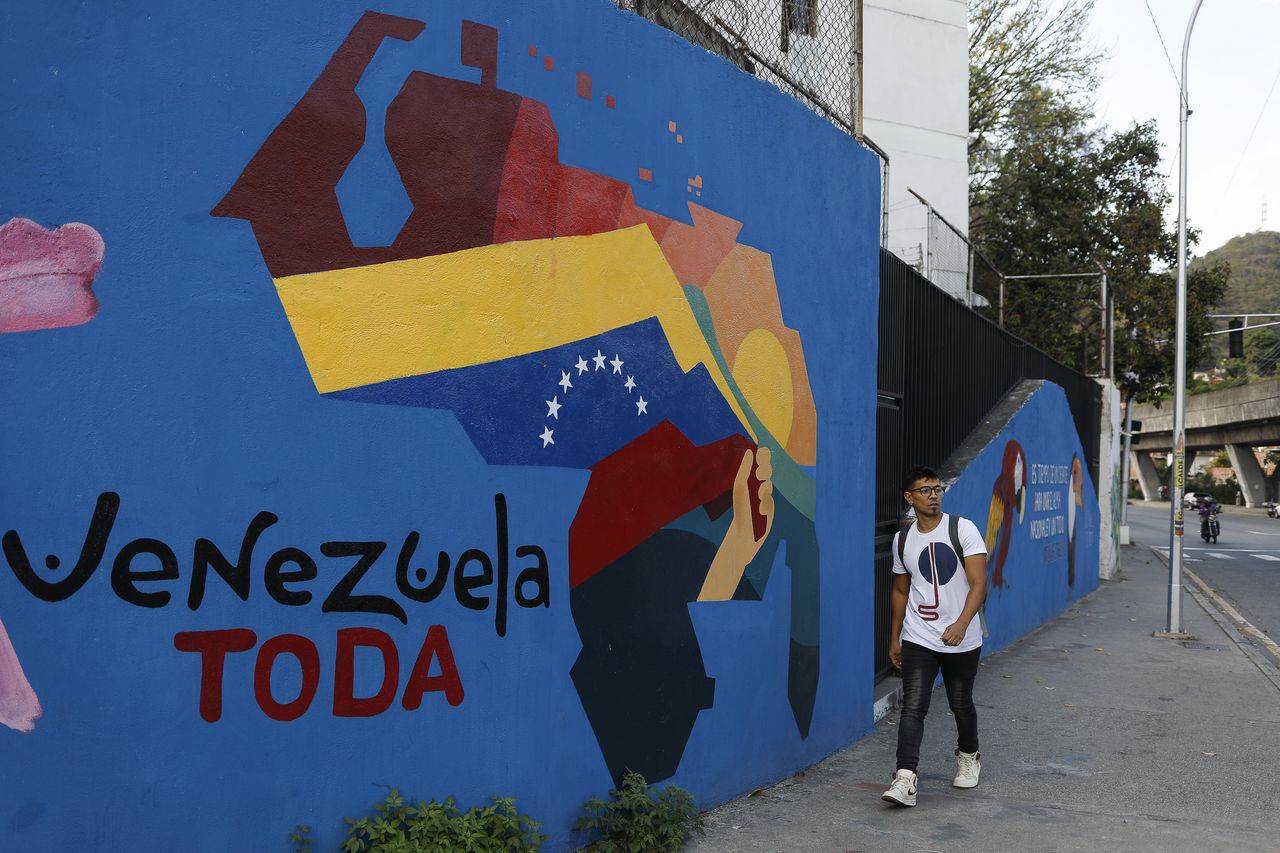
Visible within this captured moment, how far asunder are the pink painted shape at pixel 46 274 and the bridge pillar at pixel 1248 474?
5995 centimetres

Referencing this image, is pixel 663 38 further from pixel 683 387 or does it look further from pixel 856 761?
pixel 856 761

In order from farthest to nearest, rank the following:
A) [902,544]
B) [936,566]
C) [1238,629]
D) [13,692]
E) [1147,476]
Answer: [1147,476] < [1238,629] < [902,544] < [936,566] < [13,692]

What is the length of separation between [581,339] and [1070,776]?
13.0 feet

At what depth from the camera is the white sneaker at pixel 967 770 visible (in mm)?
6359

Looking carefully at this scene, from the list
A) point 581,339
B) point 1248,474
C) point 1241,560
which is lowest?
point 1241,560

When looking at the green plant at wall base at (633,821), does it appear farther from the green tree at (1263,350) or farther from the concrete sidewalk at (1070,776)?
the green tree at (1263,350)

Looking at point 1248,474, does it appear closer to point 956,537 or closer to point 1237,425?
point 1237,425

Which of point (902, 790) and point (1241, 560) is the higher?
point (902, 790)

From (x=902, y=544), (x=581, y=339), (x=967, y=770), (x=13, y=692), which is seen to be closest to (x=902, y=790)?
(x=967, y=770)

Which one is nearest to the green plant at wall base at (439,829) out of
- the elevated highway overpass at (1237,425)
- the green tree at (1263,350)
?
the elevated highway overpass at (1237,425)

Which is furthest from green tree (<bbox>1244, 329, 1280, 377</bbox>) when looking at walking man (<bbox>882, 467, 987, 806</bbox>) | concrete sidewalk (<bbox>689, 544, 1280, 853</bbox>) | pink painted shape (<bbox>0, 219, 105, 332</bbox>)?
pink painted shape (<bbox>0, 219, 105, 332</bbox>)

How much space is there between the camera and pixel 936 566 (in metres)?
6.05

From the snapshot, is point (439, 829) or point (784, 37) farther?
point (784, 37)

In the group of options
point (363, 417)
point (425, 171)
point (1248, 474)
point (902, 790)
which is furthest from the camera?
point (1248, 474)
